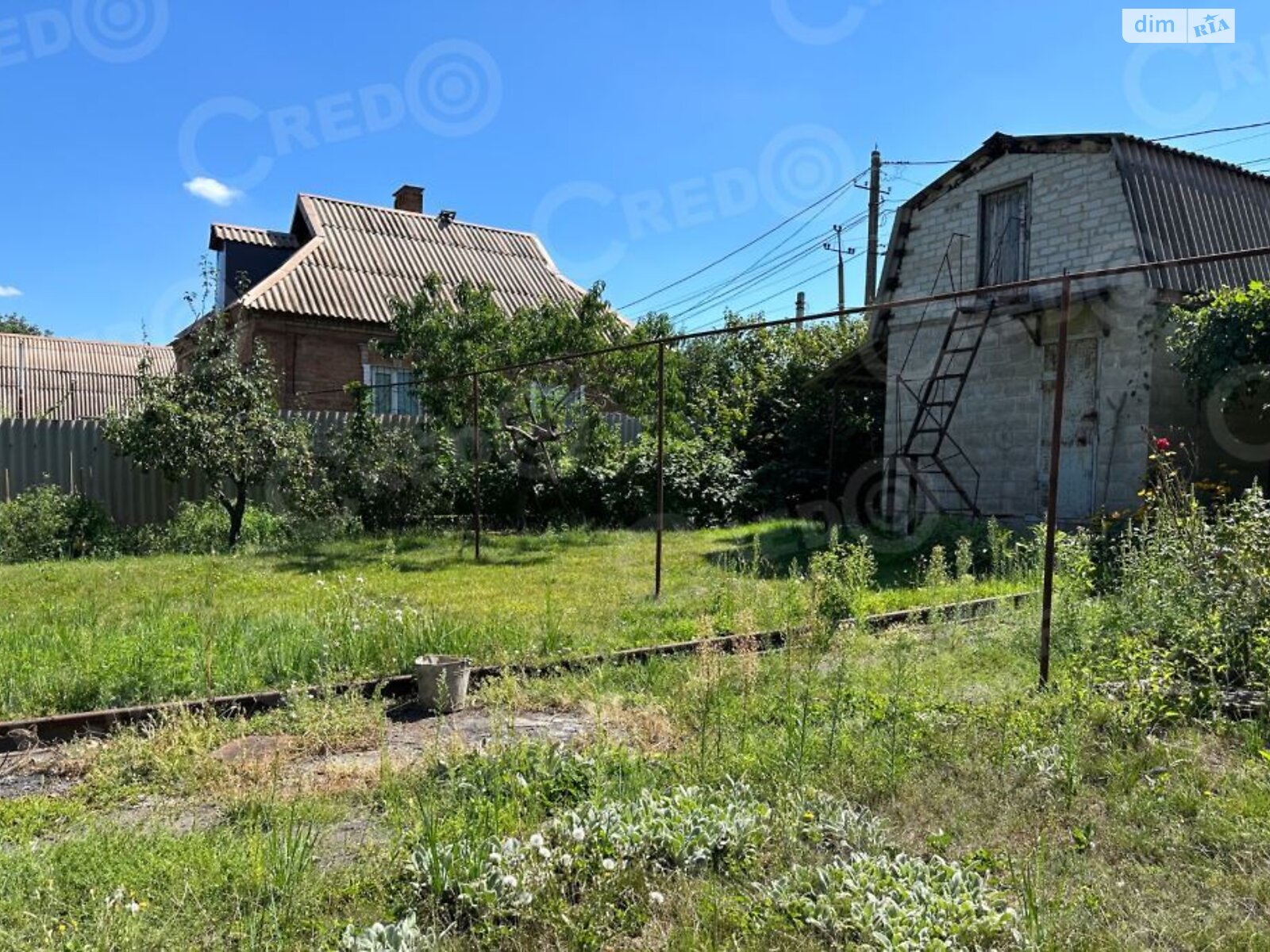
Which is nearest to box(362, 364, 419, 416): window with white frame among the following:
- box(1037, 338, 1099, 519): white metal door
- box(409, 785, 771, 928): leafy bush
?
box(1037, 338, 1099, 519): white metal door

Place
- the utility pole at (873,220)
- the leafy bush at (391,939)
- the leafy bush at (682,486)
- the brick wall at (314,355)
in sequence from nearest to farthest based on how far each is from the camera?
the leafy bush at (391,939), the leafy bush at (682,486), the brick wall at (314,355), the utility pole at (873,220)

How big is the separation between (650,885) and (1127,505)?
32.6 feet

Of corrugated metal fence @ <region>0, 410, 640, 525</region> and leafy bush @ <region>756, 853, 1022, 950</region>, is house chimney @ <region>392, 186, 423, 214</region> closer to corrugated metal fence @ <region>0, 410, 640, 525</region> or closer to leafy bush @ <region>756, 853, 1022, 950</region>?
corrugated metal fence @ <region>0, 410, 640, 525</region>

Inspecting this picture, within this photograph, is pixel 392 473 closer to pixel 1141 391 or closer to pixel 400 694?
pixel 400 694

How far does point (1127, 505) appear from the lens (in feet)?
34.1

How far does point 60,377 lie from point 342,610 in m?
28.5

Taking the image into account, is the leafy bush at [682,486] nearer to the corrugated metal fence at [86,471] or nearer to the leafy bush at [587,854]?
the corrugated metal fence at [86,471]

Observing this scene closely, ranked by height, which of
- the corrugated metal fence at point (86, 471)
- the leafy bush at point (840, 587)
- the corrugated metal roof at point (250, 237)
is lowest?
the leafy bush at point (840, 587)

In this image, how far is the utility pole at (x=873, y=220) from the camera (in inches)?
883

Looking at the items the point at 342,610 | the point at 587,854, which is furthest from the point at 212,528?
the point at 587,854

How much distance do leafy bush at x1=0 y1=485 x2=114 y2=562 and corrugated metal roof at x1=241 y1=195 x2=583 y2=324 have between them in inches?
266

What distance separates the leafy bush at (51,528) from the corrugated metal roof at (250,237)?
10.7 meters

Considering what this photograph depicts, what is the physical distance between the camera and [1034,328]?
11.7m

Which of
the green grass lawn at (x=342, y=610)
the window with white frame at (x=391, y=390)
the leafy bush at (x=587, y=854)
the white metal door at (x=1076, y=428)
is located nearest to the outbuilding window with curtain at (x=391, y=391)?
the window with white frame at (x=391, y=390)
